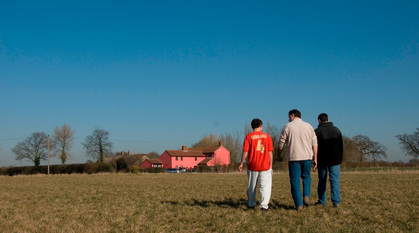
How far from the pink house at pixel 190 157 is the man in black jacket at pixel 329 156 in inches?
3002

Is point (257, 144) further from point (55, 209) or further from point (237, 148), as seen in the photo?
point (237, 148)

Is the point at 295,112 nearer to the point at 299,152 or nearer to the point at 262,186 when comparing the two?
the point at 299,152

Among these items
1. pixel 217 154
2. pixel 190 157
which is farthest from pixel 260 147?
pixel 190 157

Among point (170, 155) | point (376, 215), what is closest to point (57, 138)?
point (170, 155)

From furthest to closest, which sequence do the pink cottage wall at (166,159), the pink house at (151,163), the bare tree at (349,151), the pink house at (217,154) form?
1. the pink house at (151,163)
2. the pink house at (217,154)
3. the pink cottage wall at (166,159)
4. the bare tree at (349,151)

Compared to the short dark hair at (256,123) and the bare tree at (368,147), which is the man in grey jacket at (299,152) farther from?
the bare tree at (368,147)

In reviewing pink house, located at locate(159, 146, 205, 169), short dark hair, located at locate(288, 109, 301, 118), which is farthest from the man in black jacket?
pink house, located at locate(159, 146, 205, 169)

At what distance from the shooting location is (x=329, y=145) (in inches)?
275

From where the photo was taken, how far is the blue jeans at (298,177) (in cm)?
650

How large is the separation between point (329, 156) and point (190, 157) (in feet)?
268

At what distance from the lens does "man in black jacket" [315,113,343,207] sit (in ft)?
22.6

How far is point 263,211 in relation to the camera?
21.2 ft

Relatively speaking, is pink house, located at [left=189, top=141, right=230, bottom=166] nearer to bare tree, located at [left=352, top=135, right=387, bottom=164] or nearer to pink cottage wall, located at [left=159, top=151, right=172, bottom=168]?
pink cottage wall, located at [left=159, top=151, right=172, bottom=168]

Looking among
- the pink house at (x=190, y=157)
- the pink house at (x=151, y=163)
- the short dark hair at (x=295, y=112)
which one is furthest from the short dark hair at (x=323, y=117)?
the pink house at (x=151, y=163)
